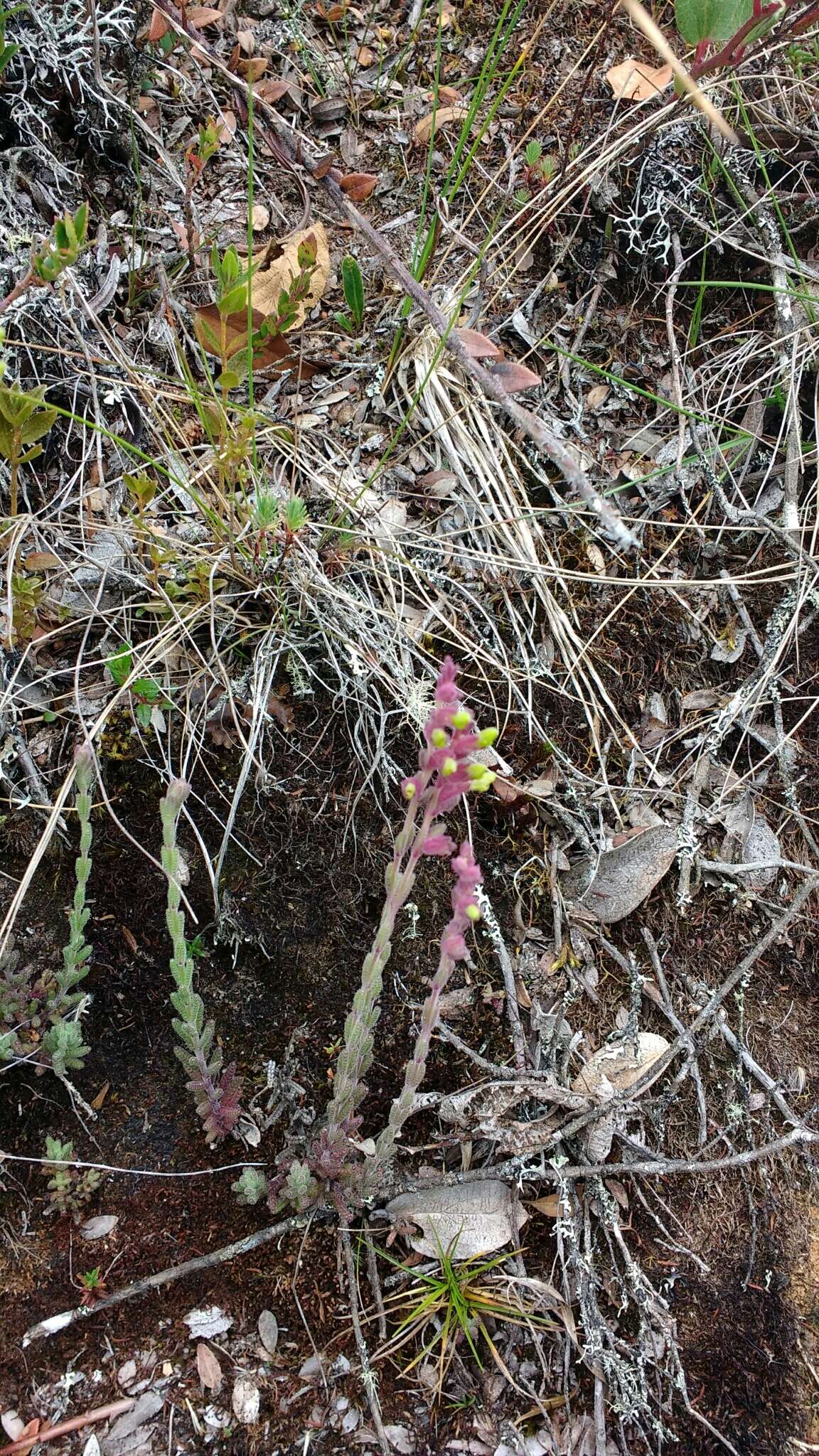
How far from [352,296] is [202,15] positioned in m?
0.86

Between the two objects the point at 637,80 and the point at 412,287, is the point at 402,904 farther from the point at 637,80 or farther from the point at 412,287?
the point at 637,80

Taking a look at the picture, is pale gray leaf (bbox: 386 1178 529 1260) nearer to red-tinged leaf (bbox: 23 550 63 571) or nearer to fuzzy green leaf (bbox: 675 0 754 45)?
red-tinged leaf (bbox: 23 550 63 571)

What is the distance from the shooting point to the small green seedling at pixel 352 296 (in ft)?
6.98

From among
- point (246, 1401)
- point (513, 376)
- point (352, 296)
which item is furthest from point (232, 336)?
point (246, 1401)

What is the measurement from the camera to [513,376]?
6.48ft

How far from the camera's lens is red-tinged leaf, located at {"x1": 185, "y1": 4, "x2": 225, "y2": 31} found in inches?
90.4

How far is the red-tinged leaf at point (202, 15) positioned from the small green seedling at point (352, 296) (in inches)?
27.2

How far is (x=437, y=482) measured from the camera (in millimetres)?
2221

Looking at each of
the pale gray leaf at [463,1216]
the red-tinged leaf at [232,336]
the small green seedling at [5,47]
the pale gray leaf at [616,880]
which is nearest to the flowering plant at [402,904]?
the pale gray leaf at [463,1216]

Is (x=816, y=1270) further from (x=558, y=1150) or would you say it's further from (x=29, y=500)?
(x=29, y=500)

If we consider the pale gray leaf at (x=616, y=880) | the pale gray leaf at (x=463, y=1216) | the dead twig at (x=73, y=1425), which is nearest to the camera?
the dead twig at (x=73, y=1425)

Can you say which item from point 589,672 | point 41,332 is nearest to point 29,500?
point 41,332

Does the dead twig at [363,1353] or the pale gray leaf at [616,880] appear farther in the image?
the pale gray leaf at [616,880]

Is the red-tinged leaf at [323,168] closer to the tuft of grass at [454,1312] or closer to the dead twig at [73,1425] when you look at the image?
the tuft of grass at [454,1312]
